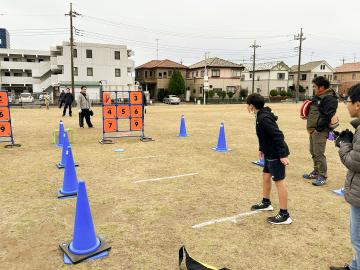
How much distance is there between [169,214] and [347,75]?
76.5 m

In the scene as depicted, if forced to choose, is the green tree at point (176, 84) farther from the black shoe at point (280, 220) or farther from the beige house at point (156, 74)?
the black shoe at point (280, 220)

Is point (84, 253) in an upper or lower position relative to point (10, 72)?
lower

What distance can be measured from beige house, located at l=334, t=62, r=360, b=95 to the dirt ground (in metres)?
69.7

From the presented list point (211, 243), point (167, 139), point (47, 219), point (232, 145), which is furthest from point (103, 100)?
point (211, 243)

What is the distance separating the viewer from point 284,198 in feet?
12.8

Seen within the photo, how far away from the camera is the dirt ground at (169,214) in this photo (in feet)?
10.6

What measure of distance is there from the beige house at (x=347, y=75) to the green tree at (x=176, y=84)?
40108mm

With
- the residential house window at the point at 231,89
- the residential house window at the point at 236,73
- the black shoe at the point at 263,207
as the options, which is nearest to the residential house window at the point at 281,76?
the residential house window at the point at 236,73

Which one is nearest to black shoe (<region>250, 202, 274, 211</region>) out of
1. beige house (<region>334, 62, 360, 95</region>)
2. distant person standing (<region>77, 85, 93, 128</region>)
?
distant person standing (<region>77, 85, 93, 128</region>)

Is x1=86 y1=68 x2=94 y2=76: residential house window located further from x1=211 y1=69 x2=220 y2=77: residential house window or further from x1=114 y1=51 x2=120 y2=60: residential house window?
x1=211 y1=69 x2=220 y2=77: residential house window

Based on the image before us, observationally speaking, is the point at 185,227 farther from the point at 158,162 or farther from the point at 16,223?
the point at 158,162

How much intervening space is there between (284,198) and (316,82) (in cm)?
262

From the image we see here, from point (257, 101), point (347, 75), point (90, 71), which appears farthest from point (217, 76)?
point (257, 101)

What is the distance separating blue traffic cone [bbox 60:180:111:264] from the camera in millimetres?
3258
